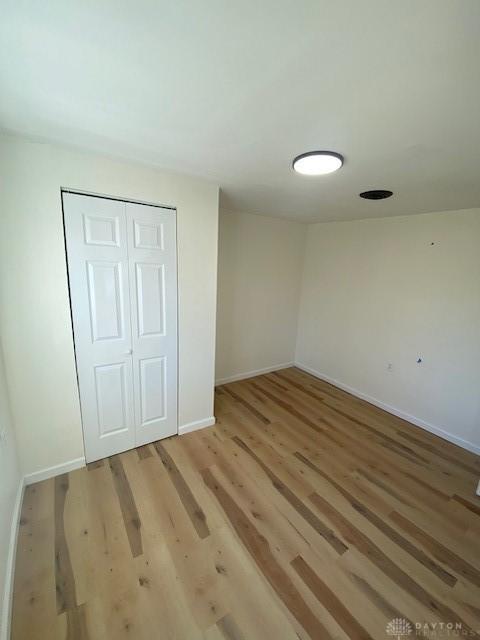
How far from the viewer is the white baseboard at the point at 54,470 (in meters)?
1.86

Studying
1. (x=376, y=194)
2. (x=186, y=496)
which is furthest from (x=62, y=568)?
(x=376, y=194)

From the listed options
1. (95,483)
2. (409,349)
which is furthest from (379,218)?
(95,483)

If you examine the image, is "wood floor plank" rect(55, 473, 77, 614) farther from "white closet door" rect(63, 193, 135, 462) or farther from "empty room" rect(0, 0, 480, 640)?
"white closet door" rect(63, 193, 135, 462)

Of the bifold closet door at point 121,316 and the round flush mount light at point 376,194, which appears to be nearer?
the bifold closet door at point 121,316

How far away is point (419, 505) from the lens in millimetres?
1872

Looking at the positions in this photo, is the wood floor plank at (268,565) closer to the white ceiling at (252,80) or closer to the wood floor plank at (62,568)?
the wood floor plank at (62,568)

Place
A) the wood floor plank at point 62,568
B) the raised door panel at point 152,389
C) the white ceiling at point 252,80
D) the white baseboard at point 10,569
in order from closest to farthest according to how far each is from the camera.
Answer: the white ceiling at point 252,80
the white baseboard at point 10,569
the wood floor plank at point 62,568
the raised door panel at point 152,389

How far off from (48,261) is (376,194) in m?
2.57

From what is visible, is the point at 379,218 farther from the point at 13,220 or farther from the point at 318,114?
the point at 13,220

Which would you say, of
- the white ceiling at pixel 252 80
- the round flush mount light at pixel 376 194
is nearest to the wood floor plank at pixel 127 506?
the white ceiling at pixel 252 80

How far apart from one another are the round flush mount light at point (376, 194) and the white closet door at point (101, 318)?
2.00 m

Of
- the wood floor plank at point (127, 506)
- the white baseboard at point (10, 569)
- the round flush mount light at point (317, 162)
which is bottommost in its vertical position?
the wood floor plank at point (127, 506)

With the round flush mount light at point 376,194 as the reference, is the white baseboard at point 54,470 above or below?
below

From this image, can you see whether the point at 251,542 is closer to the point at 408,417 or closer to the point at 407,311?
the point at 408,417
